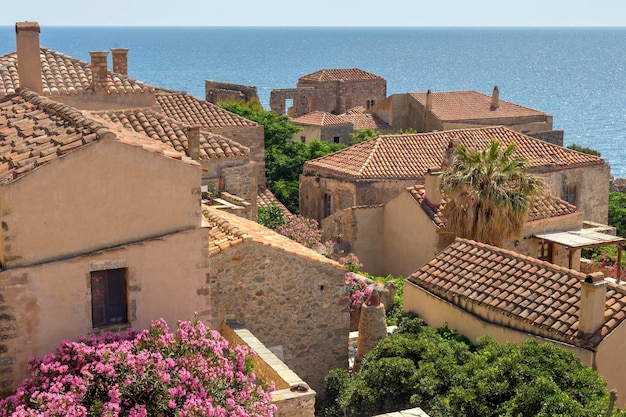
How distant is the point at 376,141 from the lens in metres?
33.0

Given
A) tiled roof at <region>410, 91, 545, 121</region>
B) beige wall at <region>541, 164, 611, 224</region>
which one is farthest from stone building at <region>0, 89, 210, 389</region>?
tiled roof at <region>410, 91, 545, 121</region>

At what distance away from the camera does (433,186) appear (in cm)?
2362

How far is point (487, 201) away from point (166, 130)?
325 inches

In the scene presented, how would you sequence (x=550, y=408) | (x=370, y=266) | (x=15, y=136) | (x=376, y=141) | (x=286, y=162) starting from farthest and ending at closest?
(x=286, y=162) → (x=376, y=141) → (x=370, y=266) → (x=15, y=136) → (x=550, y=408)

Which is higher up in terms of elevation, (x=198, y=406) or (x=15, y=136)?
(x=15, y=136)

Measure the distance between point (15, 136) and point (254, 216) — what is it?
32.0 ft

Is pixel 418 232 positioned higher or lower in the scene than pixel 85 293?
lower

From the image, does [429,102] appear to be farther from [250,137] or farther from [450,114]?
[250,137]

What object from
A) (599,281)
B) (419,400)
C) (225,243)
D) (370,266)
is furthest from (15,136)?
(370,266)

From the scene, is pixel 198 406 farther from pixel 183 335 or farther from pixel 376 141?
pixel 376 141

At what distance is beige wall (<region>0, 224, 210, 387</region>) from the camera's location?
10969 millimetres

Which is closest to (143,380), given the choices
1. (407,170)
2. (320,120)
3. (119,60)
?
(119,60)

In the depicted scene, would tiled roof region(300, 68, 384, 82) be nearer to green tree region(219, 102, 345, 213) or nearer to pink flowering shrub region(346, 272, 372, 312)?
green tree region(219, 102, 345, 213)

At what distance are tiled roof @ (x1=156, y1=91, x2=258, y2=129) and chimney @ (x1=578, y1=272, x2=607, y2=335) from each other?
18.5 metres
